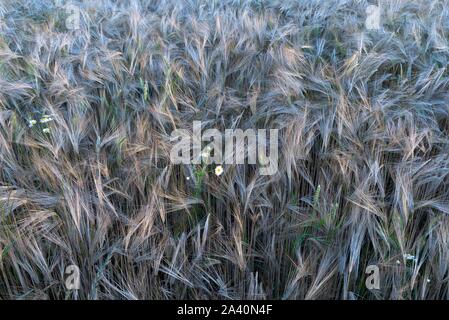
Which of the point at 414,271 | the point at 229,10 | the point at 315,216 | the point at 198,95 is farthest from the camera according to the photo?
the point at 229,10

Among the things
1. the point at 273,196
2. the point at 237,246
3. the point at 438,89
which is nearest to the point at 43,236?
the point at 237,246

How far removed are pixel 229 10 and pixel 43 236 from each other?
4.99ft

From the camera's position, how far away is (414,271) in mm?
1184

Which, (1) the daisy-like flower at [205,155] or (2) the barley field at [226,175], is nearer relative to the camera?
(2) the barley field at [226,175]

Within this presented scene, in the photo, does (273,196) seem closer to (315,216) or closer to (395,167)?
(315,216)

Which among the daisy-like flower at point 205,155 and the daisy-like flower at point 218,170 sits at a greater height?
the daisy-like flower at point 205,155

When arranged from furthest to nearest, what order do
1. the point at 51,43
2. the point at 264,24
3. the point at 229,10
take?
the point at 229,10
the point at 264,24
the point at 51,43

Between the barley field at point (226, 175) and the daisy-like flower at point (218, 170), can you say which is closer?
the barley field at point (226, 175)

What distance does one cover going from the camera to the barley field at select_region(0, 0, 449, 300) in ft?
4.12

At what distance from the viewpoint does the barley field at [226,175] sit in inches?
49.4

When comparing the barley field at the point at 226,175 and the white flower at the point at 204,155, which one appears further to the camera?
the white flower at the point at 204,155

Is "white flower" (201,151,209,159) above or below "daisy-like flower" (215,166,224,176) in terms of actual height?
above

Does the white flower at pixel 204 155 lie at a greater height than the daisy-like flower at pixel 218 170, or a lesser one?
greater

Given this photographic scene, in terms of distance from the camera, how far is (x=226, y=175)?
4.58 ft
